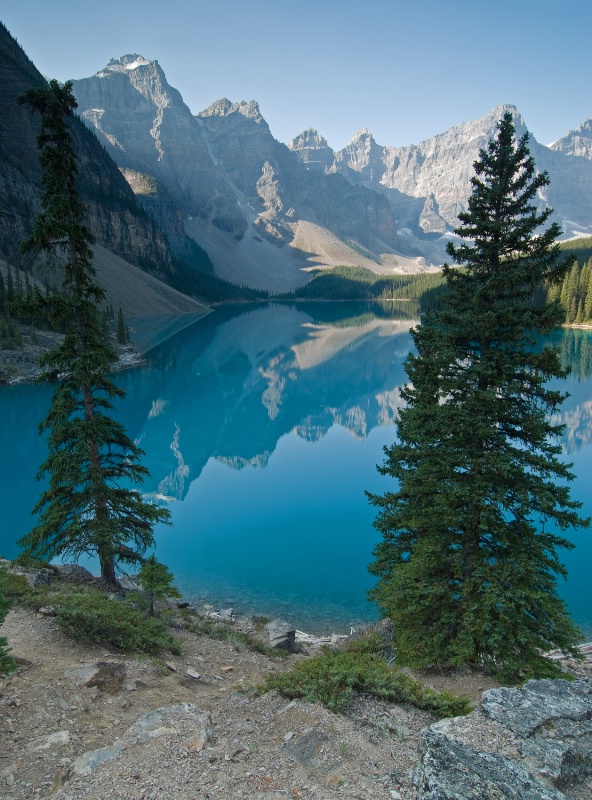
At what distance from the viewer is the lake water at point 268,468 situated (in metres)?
21.3

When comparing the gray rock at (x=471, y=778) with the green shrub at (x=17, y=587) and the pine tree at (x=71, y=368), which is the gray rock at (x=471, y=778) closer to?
the green shrub at (x=17, y=587)

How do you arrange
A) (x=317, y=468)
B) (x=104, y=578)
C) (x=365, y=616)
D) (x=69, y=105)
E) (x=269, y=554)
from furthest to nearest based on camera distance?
(x=317, y=468) → (x=269, y=554) → (x=365, y=616) → (x=104, y=578) → (x=69, y=105)

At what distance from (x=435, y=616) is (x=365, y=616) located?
28.3ft

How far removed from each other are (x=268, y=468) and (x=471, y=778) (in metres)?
32.3

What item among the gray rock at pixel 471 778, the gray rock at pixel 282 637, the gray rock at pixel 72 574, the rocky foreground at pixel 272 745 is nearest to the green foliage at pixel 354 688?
the rocky foreground at pixel 272 745

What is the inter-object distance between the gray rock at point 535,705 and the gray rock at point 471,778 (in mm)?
1077

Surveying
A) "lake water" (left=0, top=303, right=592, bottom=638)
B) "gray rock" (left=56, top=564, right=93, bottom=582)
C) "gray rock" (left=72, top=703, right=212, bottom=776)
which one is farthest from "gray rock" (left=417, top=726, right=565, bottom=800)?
"gray rock" (left=56, top=564, right=93, bottom=582)

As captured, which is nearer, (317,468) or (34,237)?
(34,237)

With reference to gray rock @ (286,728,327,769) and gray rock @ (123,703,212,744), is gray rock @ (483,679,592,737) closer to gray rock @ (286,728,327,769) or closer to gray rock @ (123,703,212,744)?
gray rock @ (286,728,327,769)

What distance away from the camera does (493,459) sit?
33.0 ft

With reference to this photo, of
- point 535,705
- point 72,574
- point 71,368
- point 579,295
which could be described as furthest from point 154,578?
point 579,295

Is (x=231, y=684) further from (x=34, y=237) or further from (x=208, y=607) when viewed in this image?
(x=34, y=237)

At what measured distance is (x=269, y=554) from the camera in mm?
24000

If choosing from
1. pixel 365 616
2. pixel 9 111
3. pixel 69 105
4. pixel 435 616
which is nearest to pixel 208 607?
pixel 365 616
